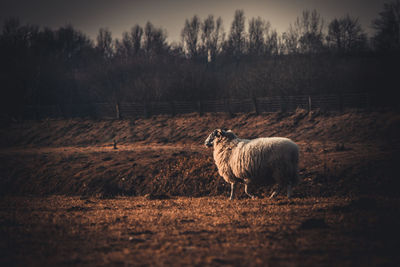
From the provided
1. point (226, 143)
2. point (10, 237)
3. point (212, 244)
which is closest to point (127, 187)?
point (226, 143)

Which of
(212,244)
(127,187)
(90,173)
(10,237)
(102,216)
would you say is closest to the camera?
(212,244)

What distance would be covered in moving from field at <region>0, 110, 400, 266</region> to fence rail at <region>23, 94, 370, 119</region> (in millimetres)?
2892

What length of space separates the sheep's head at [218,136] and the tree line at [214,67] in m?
20.1

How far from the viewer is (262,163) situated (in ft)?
39.9

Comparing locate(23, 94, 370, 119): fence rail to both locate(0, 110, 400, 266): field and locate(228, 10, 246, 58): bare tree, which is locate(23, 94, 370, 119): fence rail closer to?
locate(0, 110, 400, 266): field

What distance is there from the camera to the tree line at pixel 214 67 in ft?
131

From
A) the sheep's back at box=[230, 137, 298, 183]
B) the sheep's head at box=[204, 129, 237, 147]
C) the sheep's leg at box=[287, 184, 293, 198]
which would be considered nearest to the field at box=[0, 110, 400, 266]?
the sheep's leg at box=[287, 184, 293, 198]

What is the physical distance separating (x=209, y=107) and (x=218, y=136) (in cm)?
2071

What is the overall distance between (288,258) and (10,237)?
5249mm

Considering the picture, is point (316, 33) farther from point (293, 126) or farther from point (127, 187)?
point (127, 187)

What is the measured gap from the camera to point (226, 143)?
14.1m

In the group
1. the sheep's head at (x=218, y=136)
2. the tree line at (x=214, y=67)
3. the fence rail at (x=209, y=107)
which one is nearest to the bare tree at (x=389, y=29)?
the tree line at (x=214, y=67)

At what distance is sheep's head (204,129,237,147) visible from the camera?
14.3 m

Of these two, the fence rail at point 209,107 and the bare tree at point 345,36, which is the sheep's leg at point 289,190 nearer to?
the fence rail at point 209,107
